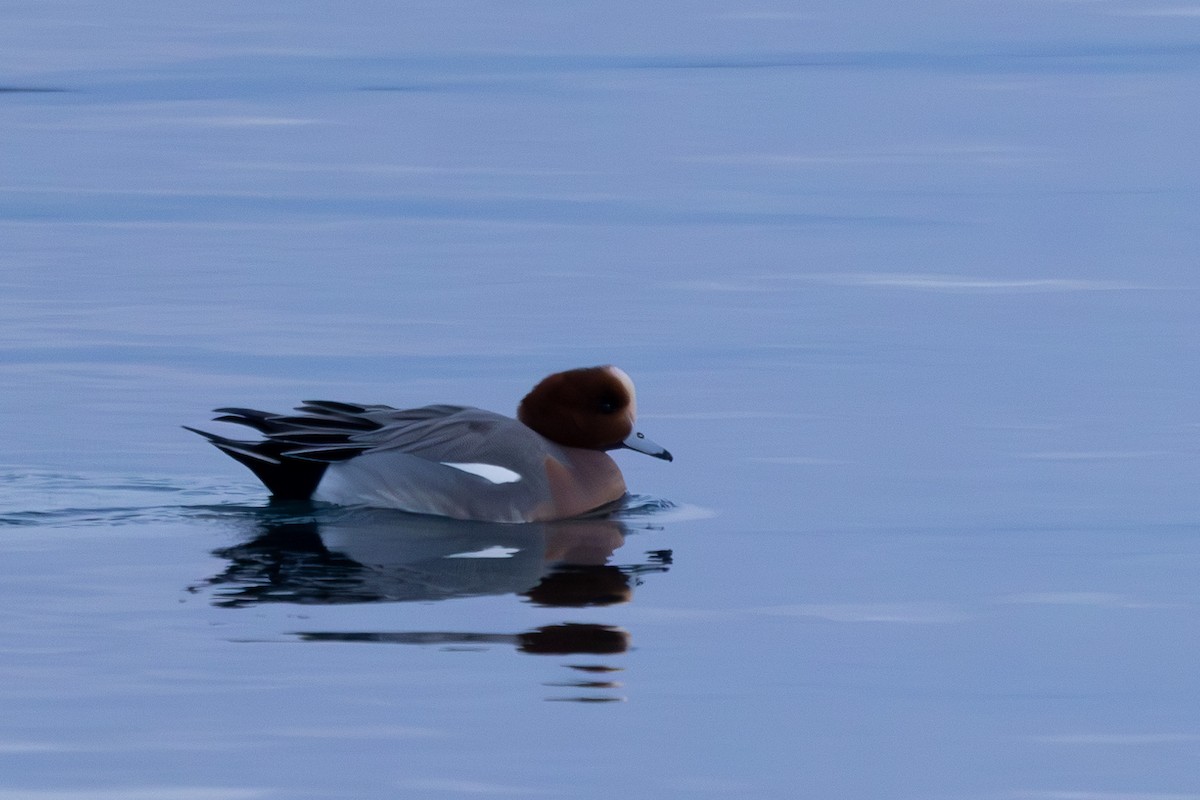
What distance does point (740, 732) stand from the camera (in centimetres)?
712

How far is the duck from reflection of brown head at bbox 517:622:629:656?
89.2 inches

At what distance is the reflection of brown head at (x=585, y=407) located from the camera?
11.0 meters

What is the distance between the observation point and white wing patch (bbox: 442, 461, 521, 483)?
10.5 meters

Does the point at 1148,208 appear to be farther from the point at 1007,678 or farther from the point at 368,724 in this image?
the point at 368,724

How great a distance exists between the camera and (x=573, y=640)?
805cm

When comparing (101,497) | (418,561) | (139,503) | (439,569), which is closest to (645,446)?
(418,561)

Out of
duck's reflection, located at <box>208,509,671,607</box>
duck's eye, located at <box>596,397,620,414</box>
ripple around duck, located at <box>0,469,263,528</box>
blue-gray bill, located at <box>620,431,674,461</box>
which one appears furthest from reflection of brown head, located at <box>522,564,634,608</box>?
ripple around duck, located at <box>0,469,263,528</box>

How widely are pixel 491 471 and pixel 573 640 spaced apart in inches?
99.3

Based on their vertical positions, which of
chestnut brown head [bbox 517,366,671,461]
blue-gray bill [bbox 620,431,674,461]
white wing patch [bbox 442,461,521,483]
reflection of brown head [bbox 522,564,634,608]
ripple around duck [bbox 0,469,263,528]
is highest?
chestnut brown head [bbox 517,366,671,461]

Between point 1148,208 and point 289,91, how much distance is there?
12260 mm

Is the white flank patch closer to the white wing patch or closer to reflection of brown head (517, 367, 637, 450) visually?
the white wing patch

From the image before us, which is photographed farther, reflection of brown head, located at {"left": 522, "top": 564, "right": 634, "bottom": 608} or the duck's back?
the duck's back

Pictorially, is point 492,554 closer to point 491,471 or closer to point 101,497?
point 491,471

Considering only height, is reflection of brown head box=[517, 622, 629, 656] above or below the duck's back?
below
